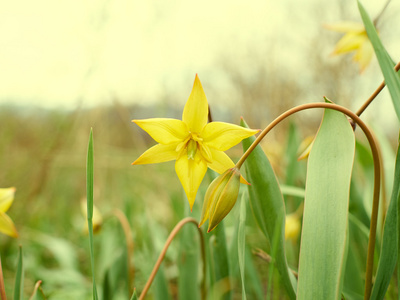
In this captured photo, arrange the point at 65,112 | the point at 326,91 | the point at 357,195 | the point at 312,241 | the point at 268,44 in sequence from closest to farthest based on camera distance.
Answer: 1. the point at 312,241
2. the point at 357,195
3. the point at 65,112
4. the point at 268,44
5. the point at 326,91

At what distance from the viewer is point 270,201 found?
54 centimetres

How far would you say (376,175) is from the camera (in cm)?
47

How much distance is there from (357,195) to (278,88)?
190 centimetres

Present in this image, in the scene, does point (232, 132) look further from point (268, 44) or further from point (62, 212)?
point (62, 212)

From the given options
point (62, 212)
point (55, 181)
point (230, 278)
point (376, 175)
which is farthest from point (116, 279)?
point (55, 181)

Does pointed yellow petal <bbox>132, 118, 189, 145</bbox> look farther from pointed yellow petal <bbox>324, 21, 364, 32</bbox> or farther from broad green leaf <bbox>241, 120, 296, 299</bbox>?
pointed yellow petal <bbox>324, 21, 364, 32</bbox>

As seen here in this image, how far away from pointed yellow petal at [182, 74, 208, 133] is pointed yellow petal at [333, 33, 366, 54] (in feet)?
1.42

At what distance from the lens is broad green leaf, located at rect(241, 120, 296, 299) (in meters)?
0.53

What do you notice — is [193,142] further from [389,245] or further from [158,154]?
[389,245]

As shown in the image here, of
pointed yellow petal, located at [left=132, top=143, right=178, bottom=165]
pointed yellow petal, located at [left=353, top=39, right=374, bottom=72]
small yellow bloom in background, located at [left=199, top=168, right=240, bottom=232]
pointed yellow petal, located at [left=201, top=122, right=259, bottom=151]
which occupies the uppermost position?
pointed yellow petal, located at [left=353, top=39, right=374, bottom=72]

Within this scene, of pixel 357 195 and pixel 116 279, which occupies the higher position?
pixel 357 195

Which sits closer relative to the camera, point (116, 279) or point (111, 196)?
point (116, 279)

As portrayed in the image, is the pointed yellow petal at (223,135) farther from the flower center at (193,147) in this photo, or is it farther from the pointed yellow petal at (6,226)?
the pointed yellow petal at (6,226)

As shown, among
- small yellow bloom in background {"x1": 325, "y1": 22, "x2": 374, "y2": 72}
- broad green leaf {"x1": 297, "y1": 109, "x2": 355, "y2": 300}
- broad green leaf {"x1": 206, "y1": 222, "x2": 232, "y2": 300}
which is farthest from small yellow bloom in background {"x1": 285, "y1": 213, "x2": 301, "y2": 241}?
broad green leaf {"x1": 297, "y1": 109, "x2": 355, "y2": 300}
